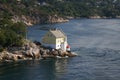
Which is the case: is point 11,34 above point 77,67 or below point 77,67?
above

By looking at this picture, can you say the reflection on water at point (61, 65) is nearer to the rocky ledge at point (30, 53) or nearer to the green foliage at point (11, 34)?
the rocky ledge at point (30, 53)

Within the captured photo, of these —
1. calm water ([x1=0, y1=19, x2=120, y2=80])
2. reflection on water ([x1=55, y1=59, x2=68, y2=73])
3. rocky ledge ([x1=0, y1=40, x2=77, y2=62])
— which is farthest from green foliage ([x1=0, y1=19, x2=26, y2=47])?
reflection on water ([x1=55, y1=59, x2=68, y2=73])

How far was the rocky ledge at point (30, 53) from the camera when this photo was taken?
66438 mm

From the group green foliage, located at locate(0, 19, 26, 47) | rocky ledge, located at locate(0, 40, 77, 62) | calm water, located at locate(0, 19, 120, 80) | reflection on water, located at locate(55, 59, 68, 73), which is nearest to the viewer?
calm water, located at locate(0, 19, 120, 80)

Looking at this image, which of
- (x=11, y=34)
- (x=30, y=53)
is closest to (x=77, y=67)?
(x=30, y=53)

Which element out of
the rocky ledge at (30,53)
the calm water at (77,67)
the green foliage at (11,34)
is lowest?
the calm water at (77,67)

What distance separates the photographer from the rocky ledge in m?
66.4

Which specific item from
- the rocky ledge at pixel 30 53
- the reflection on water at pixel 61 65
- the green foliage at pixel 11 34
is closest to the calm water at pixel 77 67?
the reflection on water at pixel 61 65

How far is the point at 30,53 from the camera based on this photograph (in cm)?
6788

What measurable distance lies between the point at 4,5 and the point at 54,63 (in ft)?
267

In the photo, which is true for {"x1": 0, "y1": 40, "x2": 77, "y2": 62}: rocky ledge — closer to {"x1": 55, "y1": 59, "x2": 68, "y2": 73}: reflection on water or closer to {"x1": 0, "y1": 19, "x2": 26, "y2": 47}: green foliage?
{"x1": 0, "y1": 19, "x2": 26, "y2": 47}: green foliage

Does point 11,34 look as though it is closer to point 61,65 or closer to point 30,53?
point 30,53

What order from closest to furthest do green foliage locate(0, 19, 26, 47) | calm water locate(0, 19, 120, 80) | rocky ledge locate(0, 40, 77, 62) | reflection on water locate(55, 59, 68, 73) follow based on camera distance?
calm water locate(0, 19, 120, 80) → reflection on water locate(55, 59, 68, 73) → rocky ledge locate(0, 40, 77, 62) → green foliage locate(0, 19, 26, 47)

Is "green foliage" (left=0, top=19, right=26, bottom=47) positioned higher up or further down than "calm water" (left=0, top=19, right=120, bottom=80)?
higher up
